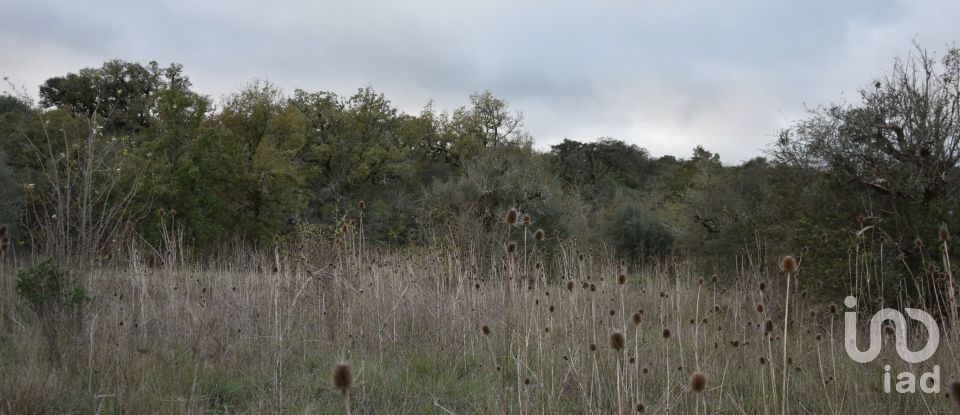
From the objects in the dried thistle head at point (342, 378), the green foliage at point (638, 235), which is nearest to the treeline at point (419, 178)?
the green foliage at point (638, 235)

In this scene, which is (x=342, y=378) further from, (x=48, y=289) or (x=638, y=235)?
(x=638, y=235)

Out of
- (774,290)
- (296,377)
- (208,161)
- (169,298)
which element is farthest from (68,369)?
(208,161)

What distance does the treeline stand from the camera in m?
8.12

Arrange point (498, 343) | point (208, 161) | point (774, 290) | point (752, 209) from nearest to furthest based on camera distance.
Result: point (498, 343)
point (774, 290)
point (752, 209)
point (208, 161)

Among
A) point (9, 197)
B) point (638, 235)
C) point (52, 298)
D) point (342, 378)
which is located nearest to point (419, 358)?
point (52, 298)

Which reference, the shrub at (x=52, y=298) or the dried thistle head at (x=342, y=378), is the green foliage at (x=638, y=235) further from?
the dried thistle head at (x=342, y=378)

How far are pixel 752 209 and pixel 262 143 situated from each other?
756 inches

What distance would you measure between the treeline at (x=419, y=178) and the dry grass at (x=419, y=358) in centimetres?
81

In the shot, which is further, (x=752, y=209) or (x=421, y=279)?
(x=752, y=209)

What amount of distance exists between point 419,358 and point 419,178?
30378mm

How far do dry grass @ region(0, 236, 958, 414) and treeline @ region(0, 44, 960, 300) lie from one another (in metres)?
0.81

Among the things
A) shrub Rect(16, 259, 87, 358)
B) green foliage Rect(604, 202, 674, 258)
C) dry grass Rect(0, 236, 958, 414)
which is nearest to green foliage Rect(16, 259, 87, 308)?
shrub Rect(16, 259, 87, 358)

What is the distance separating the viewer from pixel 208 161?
1962 cm

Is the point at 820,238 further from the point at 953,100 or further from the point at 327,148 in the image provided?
the point at 327,148
